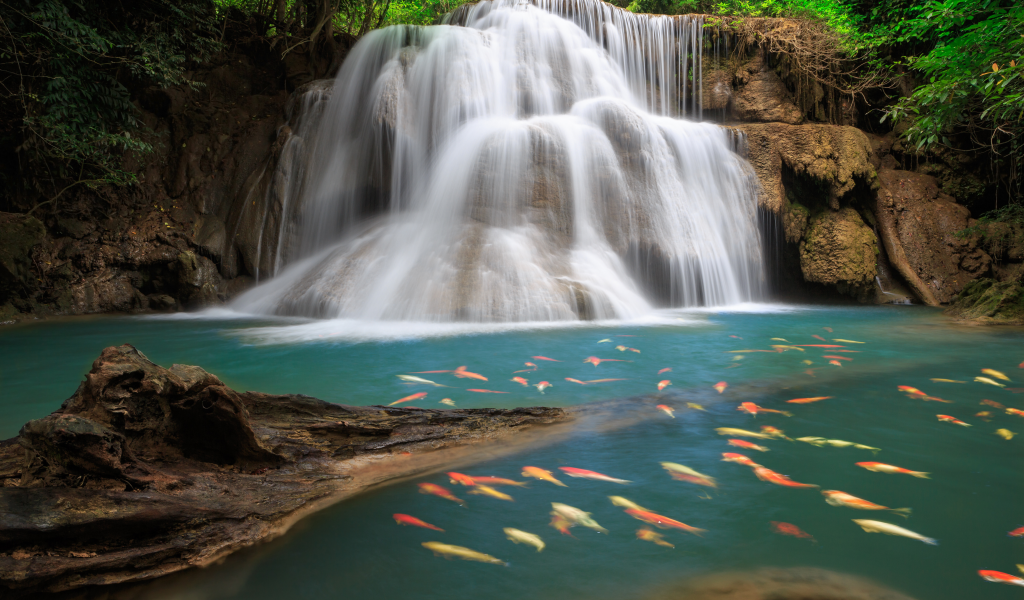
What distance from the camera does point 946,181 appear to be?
504 inches

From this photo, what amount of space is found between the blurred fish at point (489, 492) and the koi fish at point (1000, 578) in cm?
169

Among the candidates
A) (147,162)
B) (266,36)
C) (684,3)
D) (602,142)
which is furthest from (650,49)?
(147,162)

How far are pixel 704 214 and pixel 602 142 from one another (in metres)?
2.52

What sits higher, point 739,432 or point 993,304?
point 993,304

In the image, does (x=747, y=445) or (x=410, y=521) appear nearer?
(x=410, y=521)

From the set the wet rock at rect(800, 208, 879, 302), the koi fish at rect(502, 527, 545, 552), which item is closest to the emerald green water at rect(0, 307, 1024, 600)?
the koi fish at rect(502, 527, 545, 552)

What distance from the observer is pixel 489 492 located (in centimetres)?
248

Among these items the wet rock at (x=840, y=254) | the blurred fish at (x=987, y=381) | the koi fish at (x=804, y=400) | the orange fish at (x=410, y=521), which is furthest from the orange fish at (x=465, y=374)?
the wet rock at (x=840, y=254)

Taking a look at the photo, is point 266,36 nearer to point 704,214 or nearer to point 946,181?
point 704,214

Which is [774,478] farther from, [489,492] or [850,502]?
[489,492]

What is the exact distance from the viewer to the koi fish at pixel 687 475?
2.63m

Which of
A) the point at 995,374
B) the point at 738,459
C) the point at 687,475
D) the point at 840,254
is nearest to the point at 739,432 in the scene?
the point at 738,459

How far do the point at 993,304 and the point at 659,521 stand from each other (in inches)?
360

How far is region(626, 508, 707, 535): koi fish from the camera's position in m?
2.20
